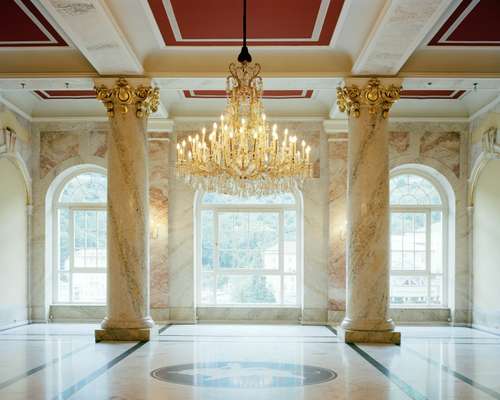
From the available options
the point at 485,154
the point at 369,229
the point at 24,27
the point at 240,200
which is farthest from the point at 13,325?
the point at 485,154

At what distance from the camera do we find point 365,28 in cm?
893

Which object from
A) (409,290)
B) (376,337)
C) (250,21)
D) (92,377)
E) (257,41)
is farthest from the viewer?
(409,290)

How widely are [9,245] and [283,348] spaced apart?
591 cm

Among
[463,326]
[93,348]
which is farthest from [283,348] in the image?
[463,326]

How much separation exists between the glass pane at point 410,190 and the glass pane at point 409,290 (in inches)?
60.2

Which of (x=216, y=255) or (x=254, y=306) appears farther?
(x=216, y=255)

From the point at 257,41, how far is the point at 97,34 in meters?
2.31

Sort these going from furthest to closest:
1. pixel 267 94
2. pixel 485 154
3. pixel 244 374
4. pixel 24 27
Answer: pixel 267 94
pixel 485 154
pixel 24 27
pixel 244 374

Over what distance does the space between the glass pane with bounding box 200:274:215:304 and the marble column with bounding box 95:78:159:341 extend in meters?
3.82

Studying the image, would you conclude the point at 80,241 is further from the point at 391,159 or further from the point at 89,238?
the point at 391,159

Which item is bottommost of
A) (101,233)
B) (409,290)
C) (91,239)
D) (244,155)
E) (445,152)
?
(409,290)

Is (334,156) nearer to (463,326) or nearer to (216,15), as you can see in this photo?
(463,326)

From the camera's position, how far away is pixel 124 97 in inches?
398

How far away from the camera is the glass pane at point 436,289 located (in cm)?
1398
